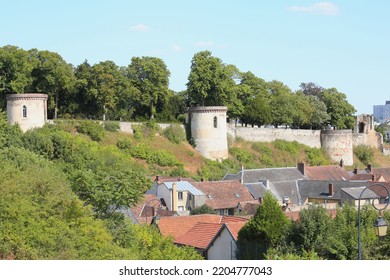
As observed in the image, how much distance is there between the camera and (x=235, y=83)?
58.6 meters

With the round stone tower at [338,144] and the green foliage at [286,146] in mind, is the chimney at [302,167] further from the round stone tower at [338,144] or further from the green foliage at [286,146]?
the round stone tower at [338,144]

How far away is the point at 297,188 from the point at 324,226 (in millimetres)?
22059

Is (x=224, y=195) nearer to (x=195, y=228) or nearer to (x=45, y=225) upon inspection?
(x=195, y=228)

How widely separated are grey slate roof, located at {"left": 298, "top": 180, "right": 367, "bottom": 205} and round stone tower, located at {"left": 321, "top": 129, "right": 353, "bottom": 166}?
17.4 meters

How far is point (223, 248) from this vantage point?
79.9 ft

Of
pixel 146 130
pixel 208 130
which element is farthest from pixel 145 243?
pixel 208 130

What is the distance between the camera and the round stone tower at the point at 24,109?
138 feet

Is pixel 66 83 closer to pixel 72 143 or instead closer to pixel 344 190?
pixel 72 143

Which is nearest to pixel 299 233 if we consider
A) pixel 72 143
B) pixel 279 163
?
pixel 72 143

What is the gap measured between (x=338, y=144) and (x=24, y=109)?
2958 centimetres

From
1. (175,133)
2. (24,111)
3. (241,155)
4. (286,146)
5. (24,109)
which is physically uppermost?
(24,109)

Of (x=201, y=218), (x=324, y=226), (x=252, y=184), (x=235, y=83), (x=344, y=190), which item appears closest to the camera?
(x=324, y=226)

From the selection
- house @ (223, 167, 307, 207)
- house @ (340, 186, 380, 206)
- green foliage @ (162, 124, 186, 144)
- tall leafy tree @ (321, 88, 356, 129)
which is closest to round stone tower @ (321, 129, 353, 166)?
tall leafy tree @ (321, 88, 356, 129)

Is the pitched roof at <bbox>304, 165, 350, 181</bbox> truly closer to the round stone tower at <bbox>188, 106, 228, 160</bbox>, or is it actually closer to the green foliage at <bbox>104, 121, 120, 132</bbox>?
the round stone tower at <bbox>188, 106, 228, 160</bbox>
